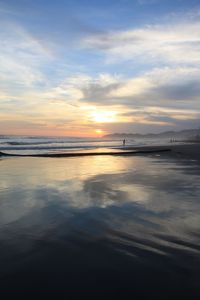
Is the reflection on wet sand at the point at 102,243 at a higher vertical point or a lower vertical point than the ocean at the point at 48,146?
lower

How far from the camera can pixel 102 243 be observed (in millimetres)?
5832

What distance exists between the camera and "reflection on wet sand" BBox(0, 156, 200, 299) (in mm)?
4230

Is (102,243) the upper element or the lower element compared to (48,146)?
lower

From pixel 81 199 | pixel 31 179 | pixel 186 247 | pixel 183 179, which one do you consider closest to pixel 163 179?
pixel 183 179

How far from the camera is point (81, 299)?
3.86 m

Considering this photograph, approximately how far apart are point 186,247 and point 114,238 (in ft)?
4.91

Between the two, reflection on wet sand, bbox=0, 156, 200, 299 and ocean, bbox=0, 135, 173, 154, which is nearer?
reflection on wet sand, bbox=0, 156, 200, 299

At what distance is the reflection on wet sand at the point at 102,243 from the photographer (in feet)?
13.9

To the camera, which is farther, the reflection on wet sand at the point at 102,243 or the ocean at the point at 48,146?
the ocean at the point at 48,146

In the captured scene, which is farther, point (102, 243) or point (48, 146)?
point (48, 146)

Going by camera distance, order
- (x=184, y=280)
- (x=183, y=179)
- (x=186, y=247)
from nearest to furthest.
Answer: (x=184, y=280), (x=186, y=247), (x=183, y=179)

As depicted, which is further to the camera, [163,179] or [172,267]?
[163,179]

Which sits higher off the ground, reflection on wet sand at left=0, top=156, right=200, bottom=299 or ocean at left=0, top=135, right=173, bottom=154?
ocean at left=0, top=135, right=173, bottom=154

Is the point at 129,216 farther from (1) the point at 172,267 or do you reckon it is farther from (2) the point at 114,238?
(1) the point at 172,267
